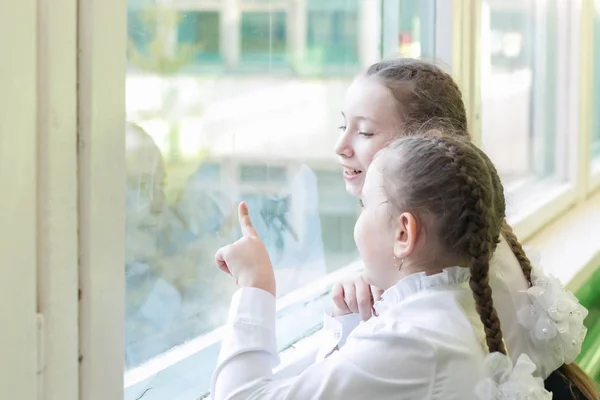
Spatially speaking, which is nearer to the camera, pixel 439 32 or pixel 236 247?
pixel 236 247

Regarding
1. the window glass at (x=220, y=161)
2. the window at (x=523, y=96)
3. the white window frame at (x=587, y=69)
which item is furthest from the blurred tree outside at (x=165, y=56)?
the white window frame at (x=587, y=69)

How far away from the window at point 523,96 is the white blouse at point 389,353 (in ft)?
3.67

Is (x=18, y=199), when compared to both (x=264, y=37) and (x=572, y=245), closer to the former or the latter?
(x=264, y=37)

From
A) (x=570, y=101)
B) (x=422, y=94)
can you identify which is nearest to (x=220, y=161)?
(x=422, y=94)

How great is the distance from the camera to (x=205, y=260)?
3.38 ft

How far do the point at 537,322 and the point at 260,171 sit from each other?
0.45 m

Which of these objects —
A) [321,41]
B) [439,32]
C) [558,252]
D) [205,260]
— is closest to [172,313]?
[205,260]

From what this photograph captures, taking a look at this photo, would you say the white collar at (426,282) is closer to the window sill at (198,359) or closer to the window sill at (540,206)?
the window sill at (198,359)

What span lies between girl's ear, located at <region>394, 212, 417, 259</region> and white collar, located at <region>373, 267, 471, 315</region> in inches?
1.0

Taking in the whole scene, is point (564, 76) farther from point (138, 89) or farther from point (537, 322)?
point (138, 89)

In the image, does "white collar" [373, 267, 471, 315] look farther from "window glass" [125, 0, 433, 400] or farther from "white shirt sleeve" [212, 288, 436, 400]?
"window glass" [125, 0, 433, 400]

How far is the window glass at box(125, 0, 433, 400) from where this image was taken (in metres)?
0.86

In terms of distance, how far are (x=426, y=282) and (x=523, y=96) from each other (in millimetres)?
1637

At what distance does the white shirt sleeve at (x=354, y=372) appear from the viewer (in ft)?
2.19
